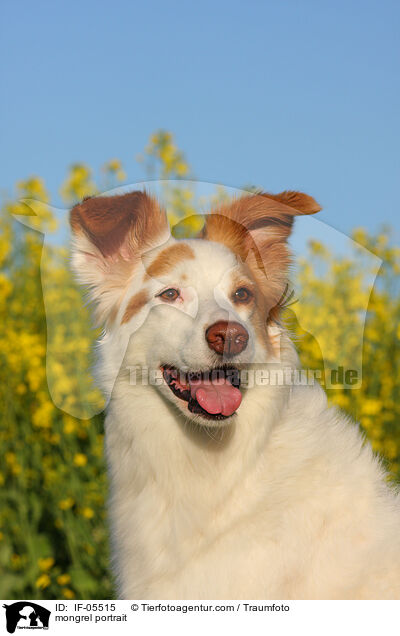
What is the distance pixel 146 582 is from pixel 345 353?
4.86ft

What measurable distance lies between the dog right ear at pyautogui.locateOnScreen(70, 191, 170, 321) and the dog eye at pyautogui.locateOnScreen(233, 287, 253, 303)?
46cm

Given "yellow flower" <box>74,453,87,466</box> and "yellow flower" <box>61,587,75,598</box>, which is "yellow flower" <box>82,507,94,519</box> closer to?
"yellow flower" <box>74,453,87,466</box>

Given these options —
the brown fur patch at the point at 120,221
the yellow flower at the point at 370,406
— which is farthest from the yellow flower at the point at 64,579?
the brown fur patch at the point at 120,221

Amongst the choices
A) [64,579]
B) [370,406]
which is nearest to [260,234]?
[370,406]

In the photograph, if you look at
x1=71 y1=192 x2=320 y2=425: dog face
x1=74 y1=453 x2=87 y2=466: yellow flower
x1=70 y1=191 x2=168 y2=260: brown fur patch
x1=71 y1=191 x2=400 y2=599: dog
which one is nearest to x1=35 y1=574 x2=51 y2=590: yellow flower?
x1=74 y1=453 x2=87 y2=466: yellow flower

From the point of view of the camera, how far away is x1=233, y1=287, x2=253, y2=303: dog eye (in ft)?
9.32

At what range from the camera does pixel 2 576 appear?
15.9ft

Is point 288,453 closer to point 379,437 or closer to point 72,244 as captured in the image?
point 72,244

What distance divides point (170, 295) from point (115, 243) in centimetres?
43
